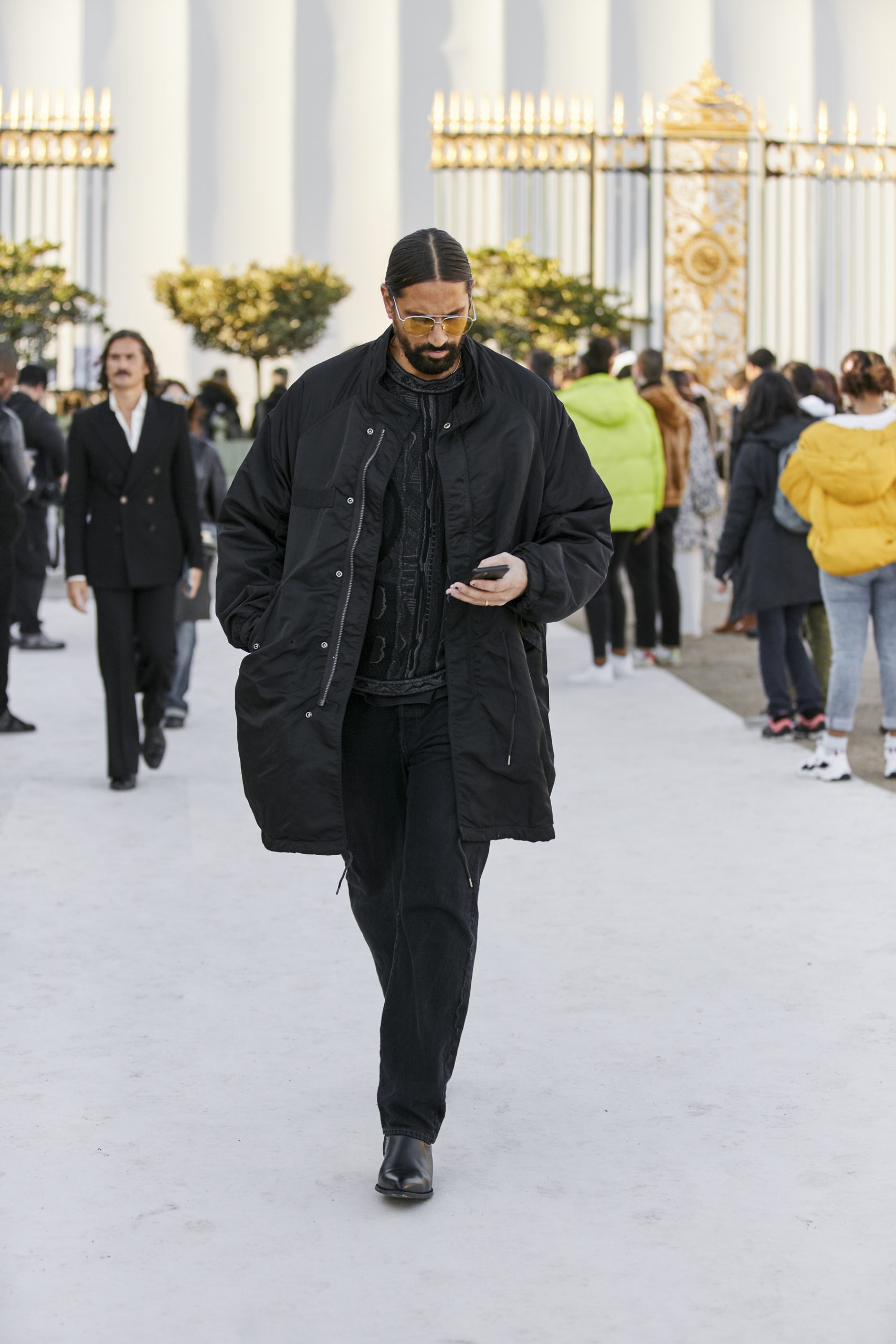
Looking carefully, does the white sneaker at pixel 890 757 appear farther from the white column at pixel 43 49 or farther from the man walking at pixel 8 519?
the white column at pixel 43 49

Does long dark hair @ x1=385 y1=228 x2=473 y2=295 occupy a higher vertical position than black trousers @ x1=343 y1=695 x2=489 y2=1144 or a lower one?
higher

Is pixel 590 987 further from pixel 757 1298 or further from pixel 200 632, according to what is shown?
pixel 200 632

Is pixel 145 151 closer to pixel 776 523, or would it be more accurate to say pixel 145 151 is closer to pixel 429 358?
pixel 776 523

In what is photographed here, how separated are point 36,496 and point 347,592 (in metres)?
7.63

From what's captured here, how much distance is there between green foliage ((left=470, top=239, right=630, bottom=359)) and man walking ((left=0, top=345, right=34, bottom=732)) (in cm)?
1119

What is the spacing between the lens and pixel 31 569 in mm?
10945

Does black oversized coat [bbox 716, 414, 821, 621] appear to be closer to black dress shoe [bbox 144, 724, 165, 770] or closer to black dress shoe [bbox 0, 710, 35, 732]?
black dress shoe [bbox 144, 724, 165, 770]

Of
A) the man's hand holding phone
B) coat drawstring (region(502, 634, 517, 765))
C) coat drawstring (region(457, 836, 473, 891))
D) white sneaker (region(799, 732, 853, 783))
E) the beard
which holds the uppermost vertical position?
the beard

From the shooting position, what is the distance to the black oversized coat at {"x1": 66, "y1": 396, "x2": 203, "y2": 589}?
6.94m

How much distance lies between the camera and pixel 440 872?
3.34 metres

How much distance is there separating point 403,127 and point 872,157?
20.2 feet

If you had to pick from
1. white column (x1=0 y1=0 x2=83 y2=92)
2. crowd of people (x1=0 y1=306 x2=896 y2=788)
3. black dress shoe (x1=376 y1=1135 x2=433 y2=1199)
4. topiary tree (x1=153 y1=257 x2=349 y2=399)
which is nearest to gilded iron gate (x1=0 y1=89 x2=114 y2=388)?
white column (x1=0 y1=0 x2=83 y2=92)

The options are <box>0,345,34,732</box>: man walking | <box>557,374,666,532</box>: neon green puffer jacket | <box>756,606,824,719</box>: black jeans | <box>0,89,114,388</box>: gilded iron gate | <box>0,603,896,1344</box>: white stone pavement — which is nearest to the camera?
<box>0,603,896,1344</box>: white stone pavement

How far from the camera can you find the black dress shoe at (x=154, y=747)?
7.53 meters
